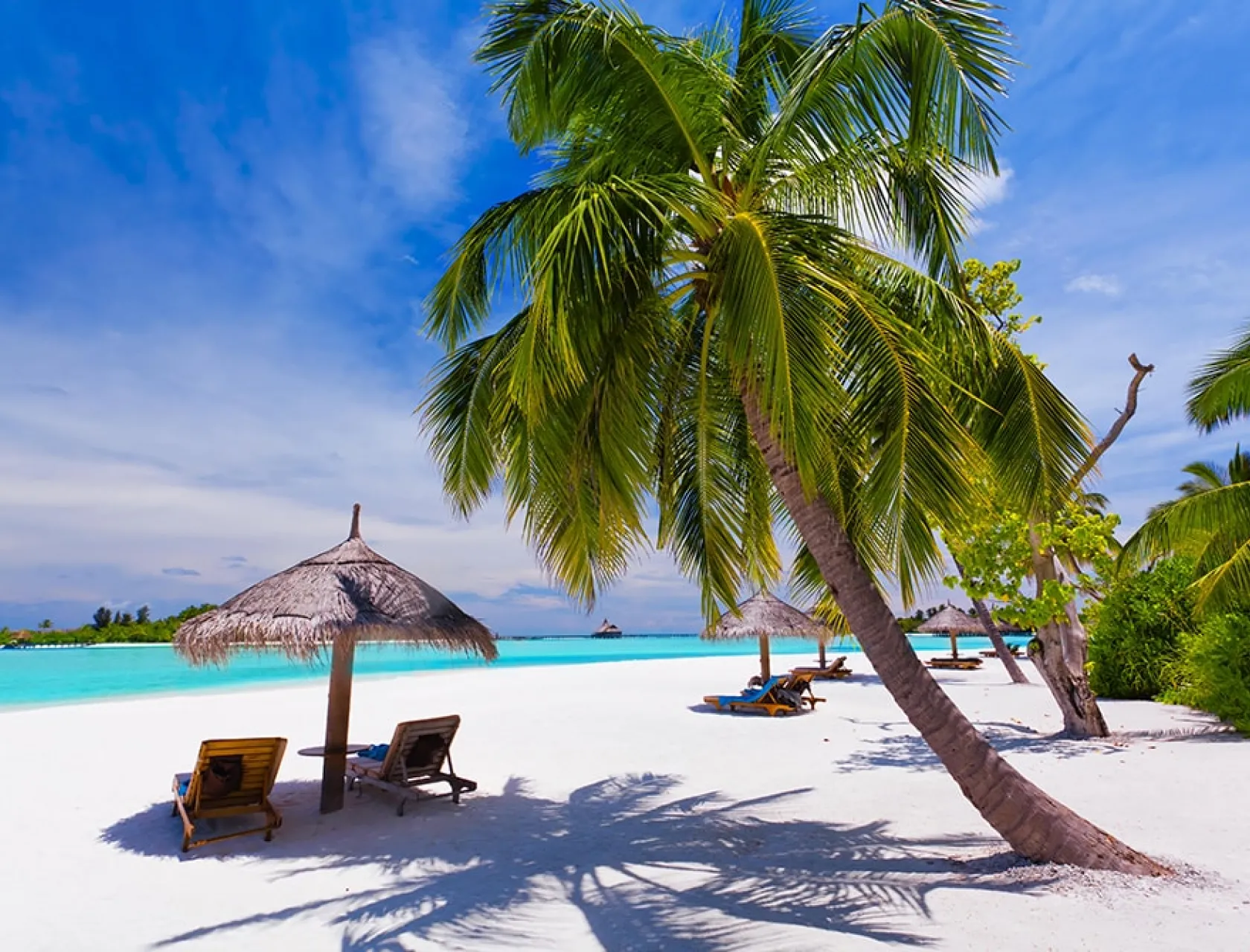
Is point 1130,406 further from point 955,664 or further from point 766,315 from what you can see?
point 955,664

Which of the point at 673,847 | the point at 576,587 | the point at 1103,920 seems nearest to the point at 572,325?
the point at 576,587

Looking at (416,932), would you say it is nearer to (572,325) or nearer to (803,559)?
(572,325)

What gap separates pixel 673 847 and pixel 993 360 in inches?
168

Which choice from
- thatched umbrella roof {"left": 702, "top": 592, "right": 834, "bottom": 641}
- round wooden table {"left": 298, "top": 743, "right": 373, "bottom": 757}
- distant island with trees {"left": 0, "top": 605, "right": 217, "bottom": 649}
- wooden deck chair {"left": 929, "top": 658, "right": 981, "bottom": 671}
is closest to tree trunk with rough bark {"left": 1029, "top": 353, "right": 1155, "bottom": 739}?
thatched umbrella roof {"left": 702, "top": 592, "right": 834, "bottom": 641}

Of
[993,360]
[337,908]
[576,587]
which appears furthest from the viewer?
[576,587]

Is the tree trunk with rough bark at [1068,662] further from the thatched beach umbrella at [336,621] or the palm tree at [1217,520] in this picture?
the thatched beach umbrella at [336,621]

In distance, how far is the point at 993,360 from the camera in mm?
5141

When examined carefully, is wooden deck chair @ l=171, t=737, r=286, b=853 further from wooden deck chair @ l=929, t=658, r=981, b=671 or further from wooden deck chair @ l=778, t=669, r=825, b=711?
wooden deck chair @ l=929, t=658, r=981, b=671

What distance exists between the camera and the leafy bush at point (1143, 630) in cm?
1264

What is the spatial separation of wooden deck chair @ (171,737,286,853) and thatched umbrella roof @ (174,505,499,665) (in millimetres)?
786

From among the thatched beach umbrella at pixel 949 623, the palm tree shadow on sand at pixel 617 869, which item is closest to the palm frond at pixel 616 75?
the palm tree shadow on sand at pixel 617 869

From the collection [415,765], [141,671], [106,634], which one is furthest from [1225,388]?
[106,634]

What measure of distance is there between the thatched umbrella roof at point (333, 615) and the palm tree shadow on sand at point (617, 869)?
1.51 m

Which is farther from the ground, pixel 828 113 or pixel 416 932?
pixel 828 113
